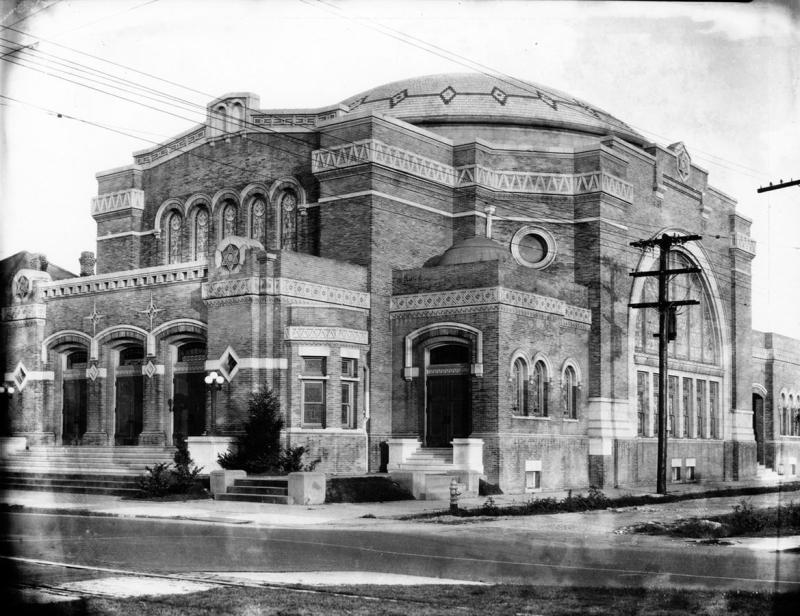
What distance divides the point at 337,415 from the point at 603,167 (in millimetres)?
14334

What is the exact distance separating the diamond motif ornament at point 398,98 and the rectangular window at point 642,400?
15509mm

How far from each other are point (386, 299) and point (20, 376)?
545 inches

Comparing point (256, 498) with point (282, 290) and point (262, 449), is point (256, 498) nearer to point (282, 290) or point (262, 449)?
point (262, 449)

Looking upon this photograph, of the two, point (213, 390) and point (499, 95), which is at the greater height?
point (499, 95)

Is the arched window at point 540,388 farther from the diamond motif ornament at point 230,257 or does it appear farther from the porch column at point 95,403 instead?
the porch column at point 95,403

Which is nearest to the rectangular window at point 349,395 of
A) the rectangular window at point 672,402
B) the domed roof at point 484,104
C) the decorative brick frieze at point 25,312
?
the decorative brick frieze at point 25,312

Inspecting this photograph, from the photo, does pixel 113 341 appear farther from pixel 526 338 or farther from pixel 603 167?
pixel 603 167

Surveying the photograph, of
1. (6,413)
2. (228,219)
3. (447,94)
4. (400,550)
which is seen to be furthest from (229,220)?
(400,550)

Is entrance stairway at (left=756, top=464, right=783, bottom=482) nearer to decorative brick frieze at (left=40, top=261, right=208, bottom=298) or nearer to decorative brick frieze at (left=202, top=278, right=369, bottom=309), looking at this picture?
decorative brick frieze at (left=202, top=278, right=369, bottom=309)

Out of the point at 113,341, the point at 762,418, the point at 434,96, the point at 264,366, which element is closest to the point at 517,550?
the point at 264,366

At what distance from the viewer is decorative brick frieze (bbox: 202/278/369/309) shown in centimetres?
3139

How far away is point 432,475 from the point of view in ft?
98.6

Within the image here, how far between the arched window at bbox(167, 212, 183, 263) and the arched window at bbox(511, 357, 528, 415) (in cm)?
1449

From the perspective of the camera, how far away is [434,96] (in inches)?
1784
